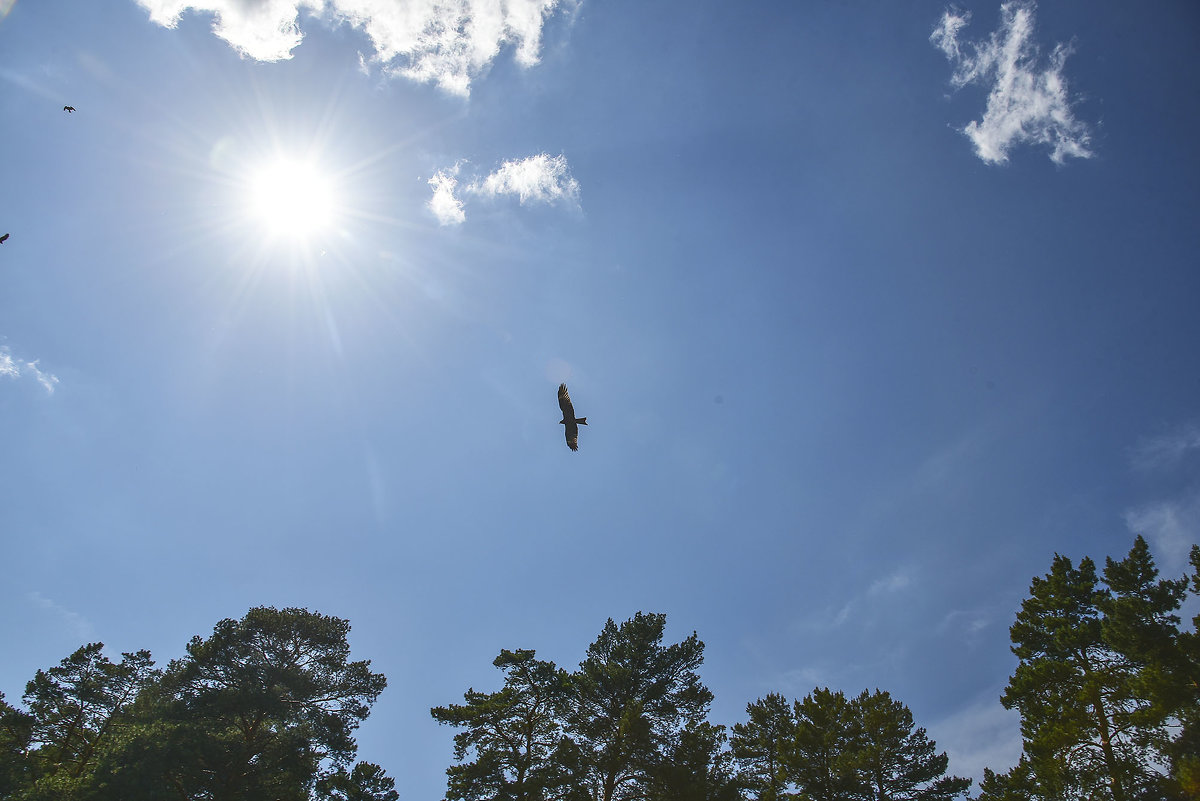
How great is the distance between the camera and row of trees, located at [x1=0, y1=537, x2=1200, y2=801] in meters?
16.7

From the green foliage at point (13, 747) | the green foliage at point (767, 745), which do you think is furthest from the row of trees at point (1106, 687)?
the green foliage at point (13, 747)

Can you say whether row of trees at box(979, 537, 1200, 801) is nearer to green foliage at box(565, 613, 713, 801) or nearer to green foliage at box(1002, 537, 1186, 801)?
green foliage at box(1002, 537, 1186, 801)

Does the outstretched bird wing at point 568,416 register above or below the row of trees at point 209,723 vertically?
above

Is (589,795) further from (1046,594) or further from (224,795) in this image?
(1046,594)

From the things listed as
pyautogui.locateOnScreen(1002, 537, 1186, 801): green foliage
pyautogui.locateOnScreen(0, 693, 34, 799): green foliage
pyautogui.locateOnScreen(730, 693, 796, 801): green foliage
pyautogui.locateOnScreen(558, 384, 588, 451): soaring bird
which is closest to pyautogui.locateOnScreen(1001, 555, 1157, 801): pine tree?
pyautogui.locateOnScreen(1002, 537, 1186, 801): green foliage

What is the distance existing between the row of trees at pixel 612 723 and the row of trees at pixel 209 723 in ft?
0.22

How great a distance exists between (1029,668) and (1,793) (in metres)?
33.1

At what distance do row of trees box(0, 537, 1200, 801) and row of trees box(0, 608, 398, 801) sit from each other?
2.6 inches

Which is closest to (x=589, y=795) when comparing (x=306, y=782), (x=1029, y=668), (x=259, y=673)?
(x=306, y=782)

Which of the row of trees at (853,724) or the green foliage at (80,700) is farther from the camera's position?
the green foliage at (80,700)

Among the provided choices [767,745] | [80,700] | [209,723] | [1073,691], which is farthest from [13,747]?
[1073,691]

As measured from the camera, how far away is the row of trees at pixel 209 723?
58.5ft

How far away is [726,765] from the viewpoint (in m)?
19.8

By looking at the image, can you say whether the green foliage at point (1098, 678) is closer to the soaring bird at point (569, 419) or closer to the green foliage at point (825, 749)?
the green foliage at point (825, 749)
